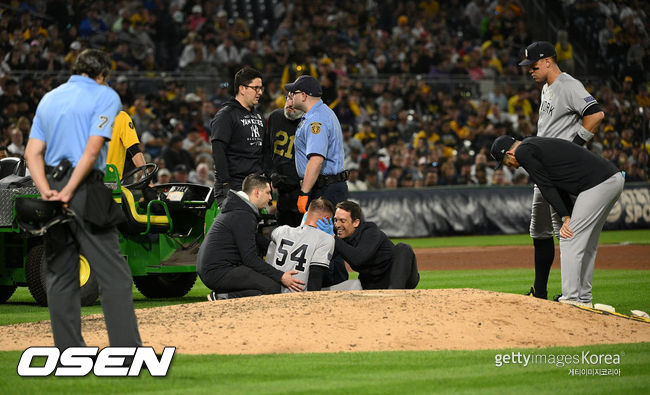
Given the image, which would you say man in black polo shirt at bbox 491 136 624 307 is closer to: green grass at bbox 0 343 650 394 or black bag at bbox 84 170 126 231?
green grass at bbox 0 343 650 394

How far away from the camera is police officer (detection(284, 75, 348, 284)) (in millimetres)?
9438

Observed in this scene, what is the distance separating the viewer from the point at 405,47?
27516 millimetres

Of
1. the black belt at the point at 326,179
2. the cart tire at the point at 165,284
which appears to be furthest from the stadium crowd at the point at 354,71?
the black belt at the point at 326,179

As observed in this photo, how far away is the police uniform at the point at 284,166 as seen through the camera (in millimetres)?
10070

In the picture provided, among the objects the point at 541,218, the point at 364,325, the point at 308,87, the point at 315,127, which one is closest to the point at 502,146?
the point at 541,218

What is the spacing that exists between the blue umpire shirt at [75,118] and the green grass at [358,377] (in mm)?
1342

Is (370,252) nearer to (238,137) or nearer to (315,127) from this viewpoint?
(315,127)

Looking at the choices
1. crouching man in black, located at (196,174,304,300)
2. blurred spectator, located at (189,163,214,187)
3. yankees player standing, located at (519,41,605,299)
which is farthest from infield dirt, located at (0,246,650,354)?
blurred spectator, located at (189,163,214,187)

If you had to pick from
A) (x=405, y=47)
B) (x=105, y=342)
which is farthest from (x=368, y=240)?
(x=405, y=47)

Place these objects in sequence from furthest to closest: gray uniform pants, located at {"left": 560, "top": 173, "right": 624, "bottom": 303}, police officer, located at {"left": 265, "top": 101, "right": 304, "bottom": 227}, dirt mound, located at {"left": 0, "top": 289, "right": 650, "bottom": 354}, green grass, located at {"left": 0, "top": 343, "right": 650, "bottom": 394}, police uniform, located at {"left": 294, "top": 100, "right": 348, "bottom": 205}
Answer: police officer, located at {"left": 265, "top": 101, "right": 304, "bottom": 227} < police uniform, located at {"left": 294, "top": 100, "right": 348, "bottom": 205} < gray uniform pants, located at {"left": 560, "top": 173, "right": 624, "bottom": 303} < dirt mound, located at {"left": 0, "top": 289, "right": 650, "bottom": 354} < green grass, located at {"left": 0, "top": 343, "right": 650, "bottom": 394}

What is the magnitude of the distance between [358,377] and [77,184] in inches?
78.3

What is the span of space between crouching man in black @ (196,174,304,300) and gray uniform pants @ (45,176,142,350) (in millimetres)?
3093

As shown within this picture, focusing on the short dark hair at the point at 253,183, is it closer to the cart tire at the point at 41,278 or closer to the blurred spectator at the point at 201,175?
the cart tire at the point at 41,278

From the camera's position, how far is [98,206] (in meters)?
5.66
